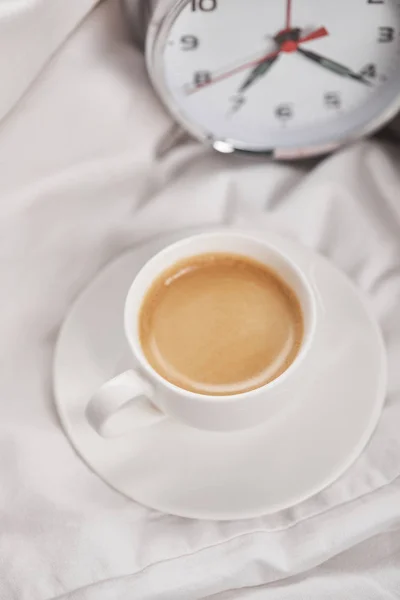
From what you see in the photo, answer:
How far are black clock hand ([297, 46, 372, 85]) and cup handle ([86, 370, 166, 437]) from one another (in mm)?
332

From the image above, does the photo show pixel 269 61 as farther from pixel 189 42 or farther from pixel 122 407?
pixel 122 407

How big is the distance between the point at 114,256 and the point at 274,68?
239mm

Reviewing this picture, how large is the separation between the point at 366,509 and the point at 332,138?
1.16 feet

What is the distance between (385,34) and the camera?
69 cm

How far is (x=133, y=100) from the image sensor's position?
752mm

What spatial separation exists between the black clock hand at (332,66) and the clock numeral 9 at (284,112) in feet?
0.17

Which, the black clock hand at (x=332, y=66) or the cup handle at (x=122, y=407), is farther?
the black clock hand at (x=332, y=66)

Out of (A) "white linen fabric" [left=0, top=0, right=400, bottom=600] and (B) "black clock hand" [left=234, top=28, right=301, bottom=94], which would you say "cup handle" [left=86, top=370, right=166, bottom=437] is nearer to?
(A) "white linen fabric" [left=0, top=0, right=400, bottom=600]

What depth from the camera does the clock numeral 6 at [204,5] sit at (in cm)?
64

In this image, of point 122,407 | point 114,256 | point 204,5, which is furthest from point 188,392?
point 204,5

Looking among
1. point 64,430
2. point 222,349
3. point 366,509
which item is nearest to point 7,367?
point 64,430

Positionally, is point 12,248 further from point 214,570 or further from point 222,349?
point 214,570

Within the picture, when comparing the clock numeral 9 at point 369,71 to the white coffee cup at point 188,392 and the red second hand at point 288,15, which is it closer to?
the red second hand at point 288,15

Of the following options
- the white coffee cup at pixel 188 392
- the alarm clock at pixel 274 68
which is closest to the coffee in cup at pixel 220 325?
the white coffee cup at pixel 188 392
